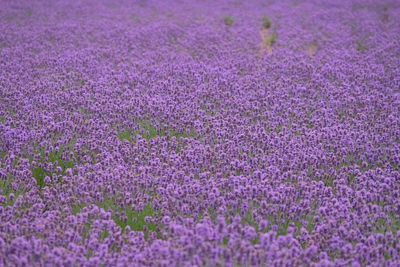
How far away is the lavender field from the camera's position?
132 inches

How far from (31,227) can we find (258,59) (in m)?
5.79

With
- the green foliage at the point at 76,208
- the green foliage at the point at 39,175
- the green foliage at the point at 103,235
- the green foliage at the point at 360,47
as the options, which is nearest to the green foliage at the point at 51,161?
the green foliage at the point at 39,175

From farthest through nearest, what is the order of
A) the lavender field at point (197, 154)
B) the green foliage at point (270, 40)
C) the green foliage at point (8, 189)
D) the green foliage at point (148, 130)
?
the green foliage at point (270, 40) < the green foliage at point (148, 130) < the green foliage at point (8, 189) < the lavender field at point (197, 154)

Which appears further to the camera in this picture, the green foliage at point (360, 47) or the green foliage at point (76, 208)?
the green foliage at point (360, 47)

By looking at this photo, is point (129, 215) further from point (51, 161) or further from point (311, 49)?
point (311, 49)

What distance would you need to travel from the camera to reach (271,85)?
6.91m

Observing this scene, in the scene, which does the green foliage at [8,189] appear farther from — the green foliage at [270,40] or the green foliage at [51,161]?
the green foliage at [270,40]

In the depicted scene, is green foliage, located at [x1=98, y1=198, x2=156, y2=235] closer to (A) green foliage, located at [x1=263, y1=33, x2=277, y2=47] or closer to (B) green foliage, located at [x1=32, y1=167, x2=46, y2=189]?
(B) green foliage, located at [x1=32, y1=167, x2=46, y2=189]

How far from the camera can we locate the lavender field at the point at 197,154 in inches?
132

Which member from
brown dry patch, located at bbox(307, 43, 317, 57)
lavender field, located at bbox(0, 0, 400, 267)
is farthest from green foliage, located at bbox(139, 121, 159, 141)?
brown dry patch, located at bbox(307, 43, 317, 57)

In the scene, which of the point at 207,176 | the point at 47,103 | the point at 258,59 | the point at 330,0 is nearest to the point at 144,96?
the point at 47,103

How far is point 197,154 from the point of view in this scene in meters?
4.72

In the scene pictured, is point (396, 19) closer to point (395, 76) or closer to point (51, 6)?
point (395, 76)

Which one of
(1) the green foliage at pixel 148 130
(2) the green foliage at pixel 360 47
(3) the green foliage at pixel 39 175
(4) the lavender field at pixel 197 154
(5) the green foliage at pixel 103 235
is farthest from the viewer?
(2) the green foliage at pixel 360 47
